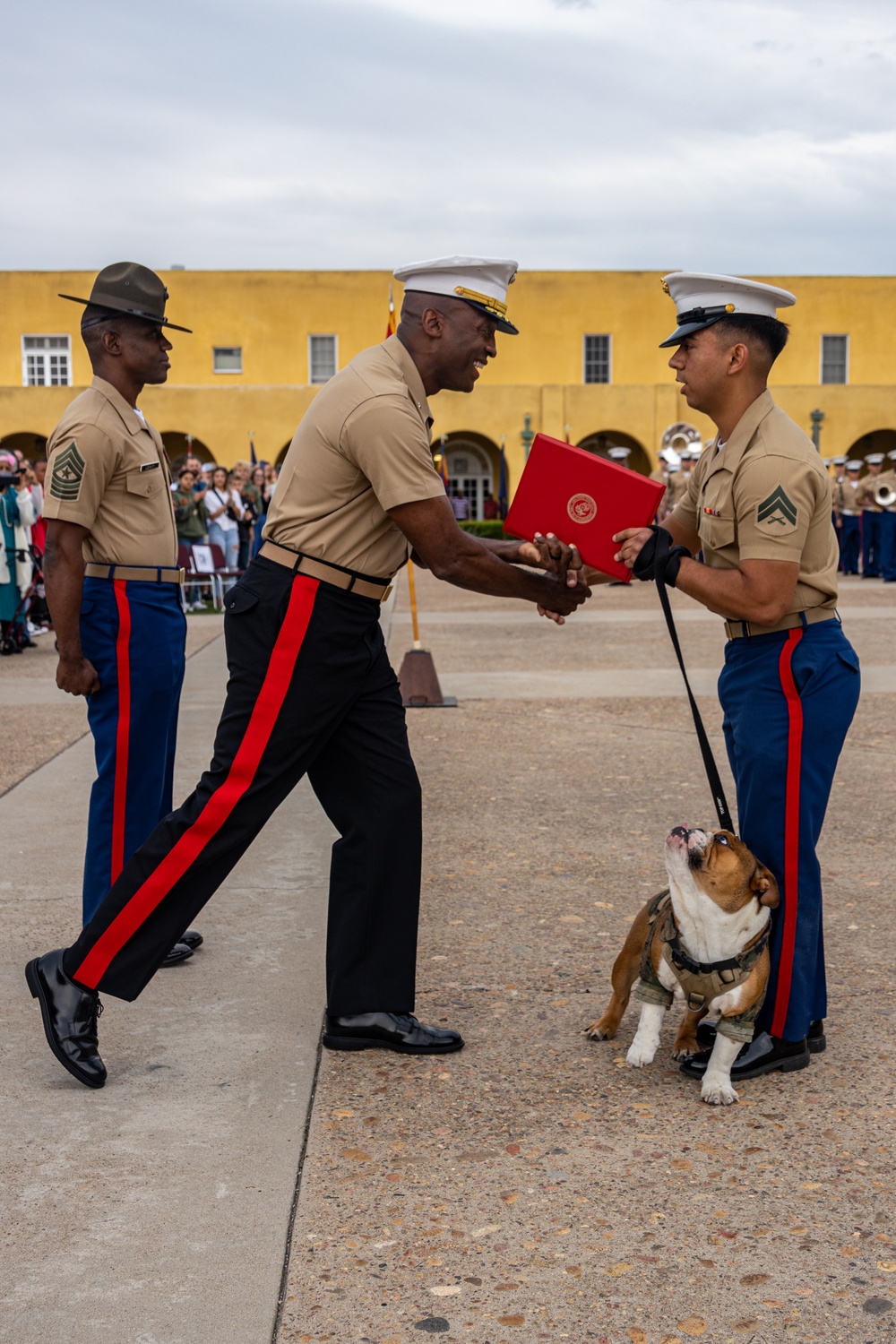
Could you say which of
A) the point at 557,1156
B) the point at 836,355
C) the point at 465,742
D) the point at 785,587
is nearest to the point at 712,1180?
the point at 557,1156

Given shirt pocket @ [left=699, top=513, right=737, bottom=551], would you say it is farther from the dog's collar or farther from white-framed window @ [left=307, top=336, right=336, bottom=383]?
white-framed window @ [left=307, top=336, right=336, bottom=383]

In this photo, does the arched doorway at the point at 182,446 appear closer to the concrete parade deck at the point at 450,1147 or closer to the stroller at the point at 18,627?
the stroller at the point at 18,627

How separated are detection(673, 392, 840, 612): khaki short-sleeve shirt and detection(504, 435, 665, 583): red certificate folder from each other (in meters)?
0.17

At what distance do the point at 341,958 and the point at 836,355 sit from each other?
4213 centimetres

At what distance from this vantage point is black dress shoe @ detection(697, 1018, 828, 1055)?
3.83m

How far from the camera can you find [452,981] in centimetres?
439

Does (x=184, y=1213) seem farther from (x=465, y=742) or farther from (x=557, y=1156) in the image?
(x=465, y=742)

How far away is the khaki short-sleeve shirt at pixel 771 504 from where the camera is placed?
345cm

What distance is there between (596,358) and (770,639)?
3948cm

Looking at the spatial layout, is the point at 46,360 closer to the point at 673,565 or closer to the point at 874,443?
the point at 874,443

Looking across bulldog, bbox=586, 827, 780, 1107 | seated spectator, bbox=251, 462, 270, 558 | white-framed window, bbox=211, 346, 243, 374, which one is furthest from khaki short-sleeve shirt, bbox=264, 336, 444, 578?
white-framed window, bbox=211, 346, 243, 374

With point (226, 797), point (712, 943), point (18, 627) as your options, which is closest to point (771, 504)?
point (712, 943)

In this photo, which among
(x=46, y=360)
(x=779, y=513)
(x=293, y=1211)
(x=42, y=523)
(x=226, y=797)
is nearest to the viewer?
(x=293, y=1211)

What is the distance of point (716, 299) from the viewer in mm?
3605
